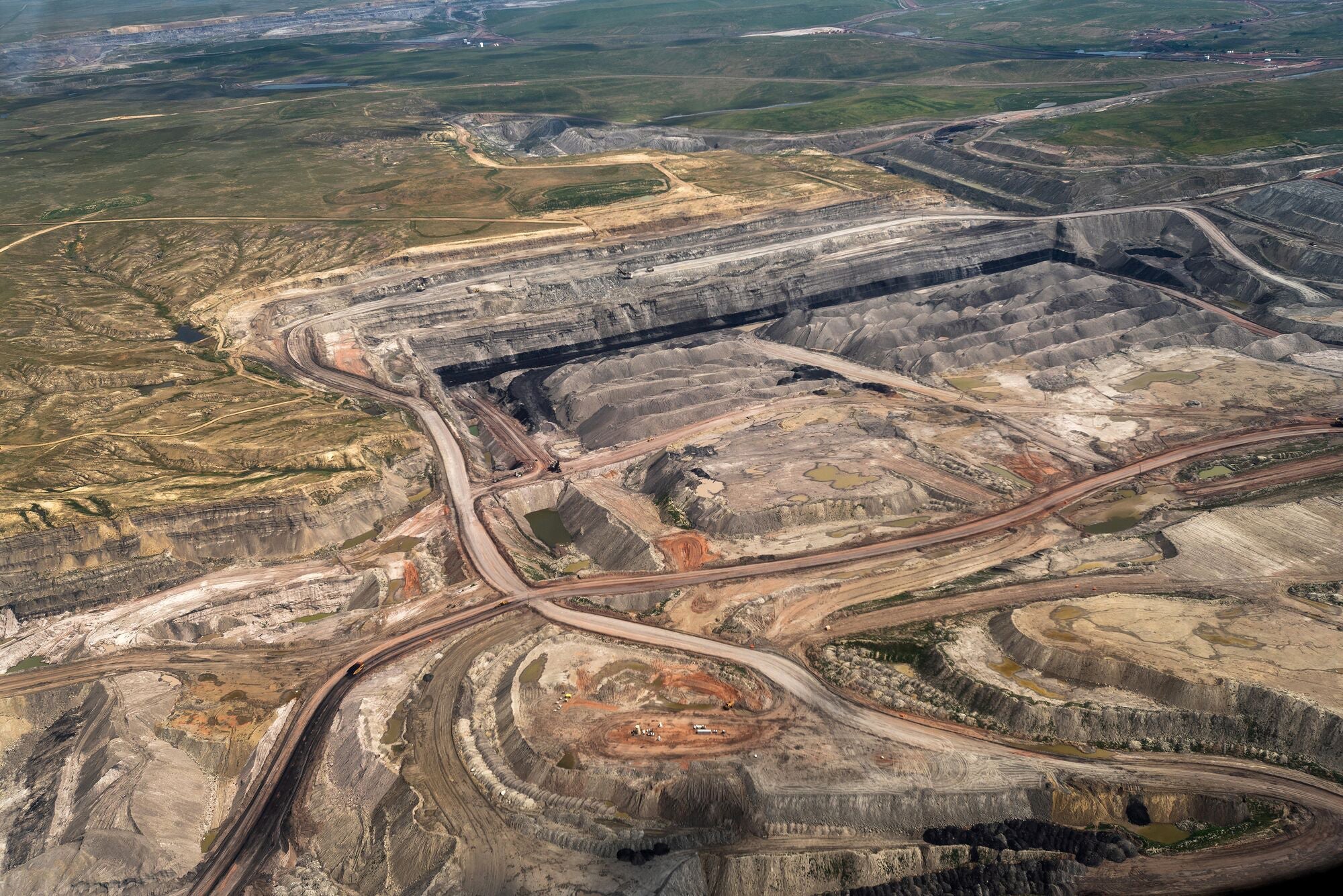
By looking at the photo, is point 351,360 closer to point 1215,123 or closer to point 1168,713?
point 1168,713

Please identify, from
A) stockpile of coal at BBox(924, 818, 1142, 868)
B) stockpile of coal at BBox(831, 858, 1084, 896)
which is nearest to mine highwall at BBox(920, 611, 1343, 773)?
stockpile of coal at BBox(924, 818, 1142, 868)

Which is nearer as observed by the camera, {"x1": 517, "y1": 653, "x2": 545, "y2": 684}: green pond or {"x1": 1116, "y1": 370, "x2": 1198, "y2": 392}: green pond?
{"x1": 517, "y1": 653, "x2": 545, "y2": 684}: green pond

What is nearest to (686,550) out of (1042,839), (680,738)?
(680,738)

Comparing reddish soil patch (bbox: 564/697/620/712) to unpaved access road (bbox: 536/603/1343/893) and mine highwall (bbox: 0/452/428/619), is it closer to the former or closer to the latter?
unpaved access road (bbox: 536/603/1343/893)

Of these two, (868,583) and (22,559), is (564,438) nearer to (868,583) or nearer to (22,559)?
(868,583)

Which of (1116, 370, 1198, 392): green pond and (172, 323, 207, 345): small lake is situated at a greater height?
(1116, 370, 1198, 392): green pond
